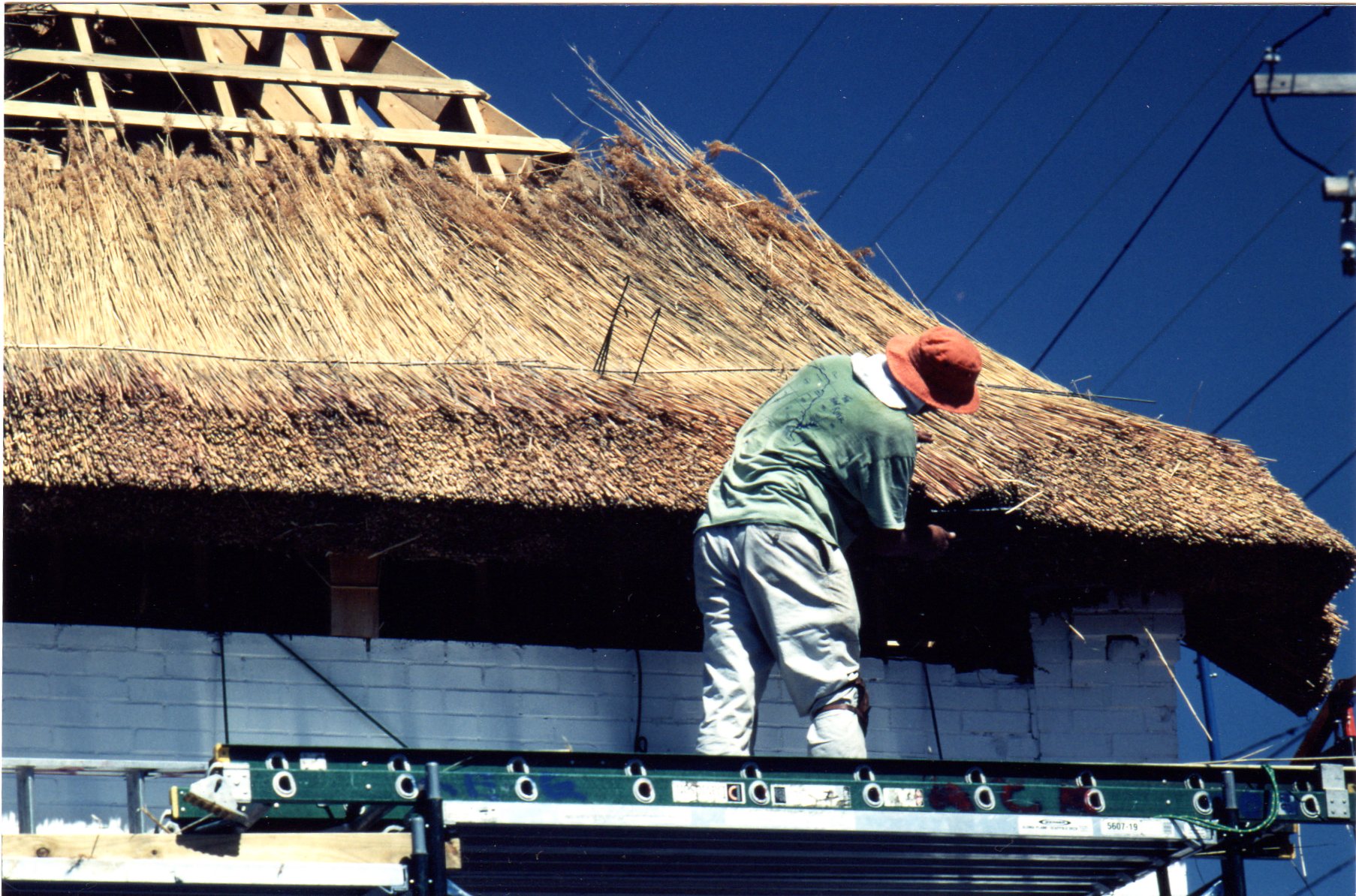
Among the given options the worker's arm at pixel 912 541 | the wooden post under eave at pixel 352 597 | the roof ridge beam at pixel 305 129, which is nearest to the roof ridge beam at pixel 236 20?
the roof ridge beam at pixel 305 129

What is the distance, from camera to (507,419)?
244 inches

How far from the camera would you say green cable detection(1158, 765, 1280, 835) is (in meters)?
5.14

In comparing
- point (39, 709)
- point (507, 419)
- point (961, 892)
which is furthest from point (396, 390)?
point (961, 892)

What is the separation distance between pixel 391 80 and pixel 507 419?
9.97ft

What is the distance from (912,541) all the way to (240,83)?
13.1 feet

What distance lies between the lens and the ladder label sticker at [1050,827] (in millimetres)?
5047

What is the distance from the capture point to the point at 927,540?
600 cm

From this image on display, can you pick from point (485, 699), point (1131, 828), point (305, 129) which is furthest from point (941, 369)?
point (305, 129)

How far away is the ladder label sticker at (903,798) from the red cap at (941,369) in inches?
53.6

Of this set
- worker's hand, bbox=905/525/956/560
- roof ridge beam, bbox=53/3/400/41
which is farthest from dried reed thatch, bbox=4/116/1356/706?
roof ridge beam, bbox=53/3/400/41

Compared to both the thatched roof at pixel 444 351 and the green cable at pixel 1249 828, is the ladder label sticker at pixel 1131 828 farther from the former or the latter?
the thatched roof at pixel 444 351

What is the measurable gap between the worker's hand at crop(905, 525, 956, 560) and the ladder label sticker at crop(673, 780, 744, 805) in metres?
1.36

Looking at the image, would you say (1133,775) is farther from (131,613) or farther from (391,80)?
(391,80)

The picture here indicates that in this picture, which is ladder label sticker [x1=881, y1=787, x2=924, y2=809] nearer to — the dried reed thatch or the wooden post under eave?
the dried reed thatch
